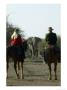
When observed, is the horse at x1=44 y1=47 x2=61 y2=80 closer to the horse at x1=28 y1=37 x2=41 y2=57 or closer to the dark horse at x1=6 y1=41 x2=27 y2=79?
the horse at x1=28 y1=37 x2=41 y2=57

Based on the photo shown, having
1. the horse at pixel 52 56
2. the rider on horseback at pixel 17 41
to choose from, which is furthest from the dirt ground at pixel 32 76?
the rider on horseback at pixel 17 41

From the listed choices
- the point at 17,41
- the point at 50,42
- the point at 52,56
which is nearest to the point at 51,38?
the point at 50,42

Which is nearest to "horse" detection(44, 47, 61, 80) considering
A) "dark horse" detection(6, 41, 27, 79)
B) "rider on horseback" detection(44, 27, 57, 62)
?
"rider on horseback" detection(44, 27, 57, 62)

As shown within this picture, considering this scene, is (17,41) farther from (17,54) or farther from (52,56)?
(52,56)

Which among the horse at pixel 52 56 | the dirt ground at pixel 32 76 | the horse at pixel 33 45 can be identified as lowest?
the dirt ground at pixel 32 76

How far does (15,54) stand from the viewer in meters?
2.74

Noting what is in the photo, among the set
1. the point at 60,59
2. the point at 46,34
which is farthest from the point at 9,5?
the point at 60,59

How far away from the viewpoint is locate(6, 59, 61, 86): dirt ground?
271cm

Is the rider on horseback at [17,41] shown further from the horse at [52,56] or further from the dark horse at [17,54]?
the horse at [52,56]

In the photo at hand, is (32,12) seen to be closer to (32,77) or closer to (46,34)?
(46,34)

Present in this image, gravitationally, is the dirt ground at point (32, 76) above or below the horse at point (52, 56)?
below

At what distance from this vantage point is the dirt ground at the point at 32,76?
2.71 meters
